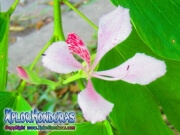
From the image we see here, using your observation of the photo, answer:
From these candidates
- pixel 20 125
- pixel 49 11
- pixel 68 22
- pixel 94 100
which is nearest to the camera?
pixel 94 100

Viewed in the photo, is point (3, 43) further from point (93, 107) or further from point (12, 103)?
point (93, 107)

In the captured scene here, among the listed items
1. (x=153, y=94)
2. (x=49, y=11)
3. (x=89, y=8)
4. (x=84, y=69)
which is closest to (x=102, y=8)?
(x=89, y=8)

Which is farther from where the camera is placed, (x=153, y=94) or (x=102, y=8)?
(x=102, y=8)

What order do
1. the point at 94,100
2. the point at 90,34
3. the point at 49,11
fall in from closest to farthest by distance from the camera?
the point at 94,100
the point at 90,34
the point at 49,11

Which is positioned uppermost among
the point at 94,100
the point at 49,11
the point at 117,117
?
the point at 94,100

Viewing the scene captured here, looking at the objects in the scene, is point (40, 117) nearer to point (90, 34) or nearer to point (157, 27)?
point (157, 27)

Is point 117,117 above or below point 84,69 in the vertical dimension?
below

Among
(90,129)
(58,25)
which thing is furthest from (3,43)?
(90,129)
